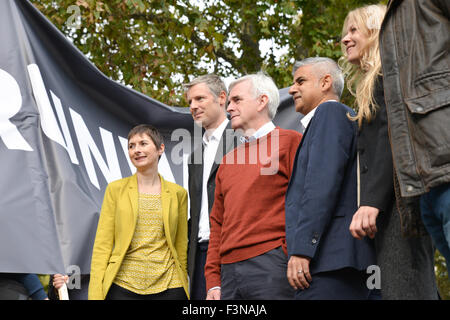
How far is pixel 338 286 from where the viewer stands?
254cm

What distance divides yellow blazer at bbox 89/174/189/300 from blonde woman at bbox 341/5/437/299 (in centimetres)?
161

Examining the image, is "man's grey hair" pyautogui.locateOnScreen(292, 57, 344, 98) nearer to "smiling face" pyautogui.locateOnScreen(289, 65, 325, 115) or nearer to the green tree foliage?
"smiling face" pyautogui.locateOnScreen(289, 65, 325, 115)

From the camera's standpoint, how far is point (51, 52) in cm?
455

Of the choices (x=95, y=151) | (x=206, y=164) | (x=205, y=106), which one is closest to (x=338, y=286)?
(x=206, y=164)

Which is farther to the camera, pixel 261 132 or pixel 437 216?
pixel 261 132

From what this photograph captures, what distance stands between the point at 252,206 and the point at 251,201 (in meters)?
0.03

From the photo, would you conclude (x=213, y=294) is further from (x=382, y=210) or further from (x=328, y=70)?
(x=328, y=70)

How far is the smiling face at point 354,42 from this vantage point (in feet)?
9.09

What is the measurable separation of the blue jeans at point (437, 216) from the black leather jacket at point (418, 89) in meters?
0.05

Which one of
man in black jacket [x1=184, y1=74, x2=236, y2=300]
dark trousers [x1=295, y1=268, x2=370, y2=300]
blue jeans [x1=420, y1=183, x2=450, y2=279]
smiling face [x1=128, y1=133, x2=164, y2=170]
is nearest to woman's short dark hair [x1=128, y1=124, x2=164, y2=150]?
smiling face [x1=128, y1=133, x2=164, y2=170]

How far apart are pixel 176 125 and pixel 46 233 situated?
2058 mm

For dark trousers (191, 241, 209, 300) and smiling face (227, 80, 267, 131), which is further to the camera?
dark trousers (191, 241, 209, 300)

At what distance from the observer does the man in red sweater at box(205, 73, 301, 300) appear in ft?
9.64

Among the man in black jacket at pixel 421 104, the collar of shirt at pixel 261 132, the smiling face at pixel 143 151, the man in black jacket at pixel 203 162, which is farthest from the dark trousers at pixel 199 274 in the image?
the man in black jacket at pixel 421 104
